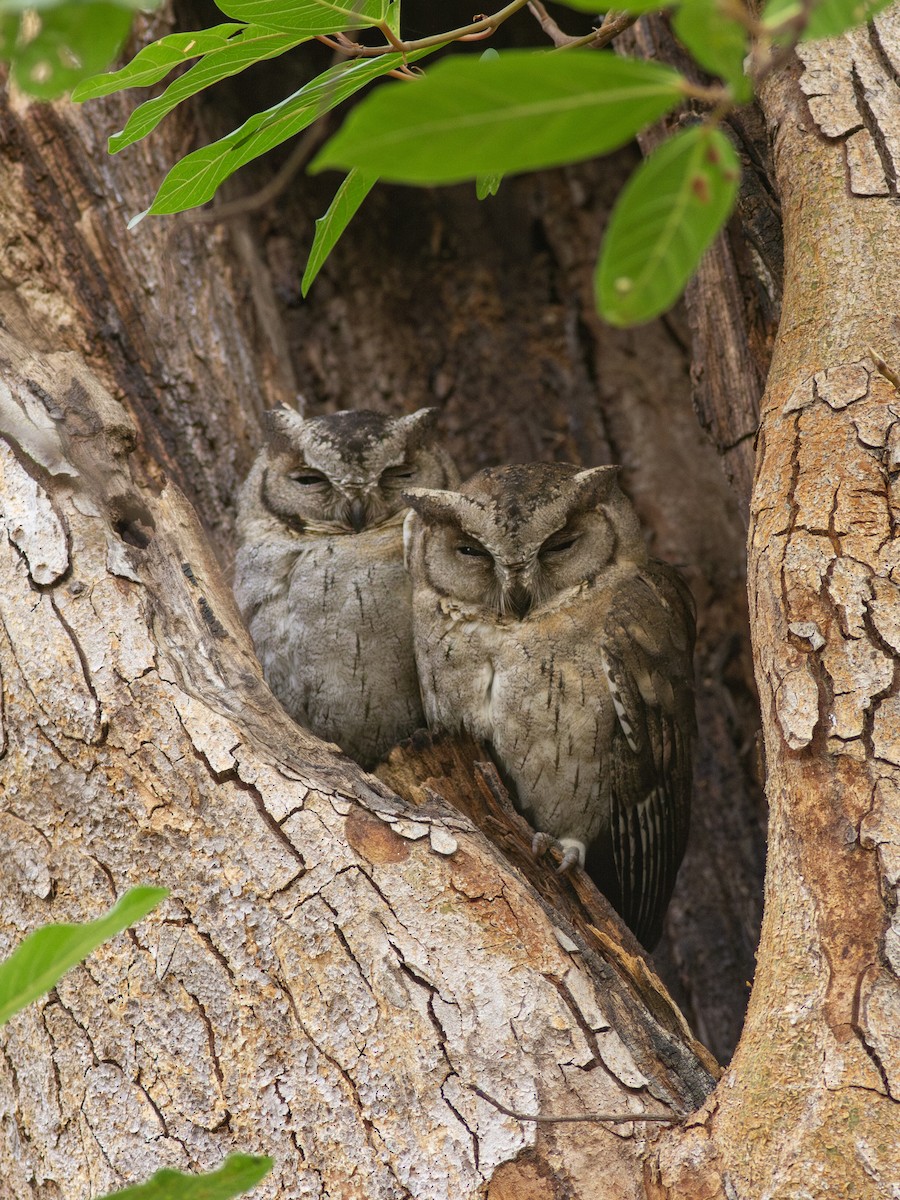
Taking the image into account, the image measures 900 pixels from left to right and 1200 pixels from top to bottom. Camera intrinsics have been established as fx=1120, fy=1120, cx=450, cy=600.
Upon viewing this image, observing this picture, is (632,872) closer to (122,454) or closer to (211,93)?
(122,454)

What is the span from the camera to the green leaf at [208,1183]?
0.73 metres

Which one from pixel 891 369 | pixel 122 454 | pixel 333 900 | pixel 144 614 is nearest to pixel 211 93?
pixel 122 454

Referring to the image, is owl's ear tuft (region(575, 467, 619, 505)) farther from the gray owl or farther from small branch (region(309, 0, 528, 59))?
small branch (region(309, 0, 528, 59))

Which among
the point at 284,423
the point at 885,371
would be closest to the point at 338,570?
the point at 284,423

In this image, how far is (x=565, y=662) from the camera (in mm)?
2404

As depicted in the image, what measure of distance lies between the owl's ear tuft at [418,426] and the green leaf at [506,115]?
2205 mm

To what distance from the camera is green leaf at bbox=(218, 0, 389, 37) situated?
1313 millimetres

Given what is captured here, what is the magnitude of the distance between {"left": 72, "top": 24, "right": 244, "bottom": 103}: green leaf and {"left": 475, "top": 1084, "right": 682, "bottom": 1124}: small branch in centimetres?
135

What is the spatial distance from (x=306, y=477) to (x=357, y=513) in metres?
0.17

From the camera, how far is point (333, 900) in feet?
5.43

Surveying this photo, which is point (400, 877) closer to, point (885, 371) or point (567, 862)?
point (567, 862)

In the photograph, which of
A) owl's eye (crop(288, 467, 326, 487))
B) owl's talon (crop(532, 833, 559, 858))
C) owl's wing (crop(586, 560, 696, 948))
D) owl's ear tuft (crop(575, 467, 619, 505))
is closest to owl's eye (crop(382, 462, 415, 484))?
owl's eye (crop(288, 467, 326, 487))

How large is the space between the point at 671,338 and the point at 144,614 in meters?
2.02

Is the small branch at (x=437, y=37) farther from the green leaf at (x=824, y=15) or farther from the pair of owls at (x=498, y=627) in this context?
the pair of owls at (x=498, y=627)
